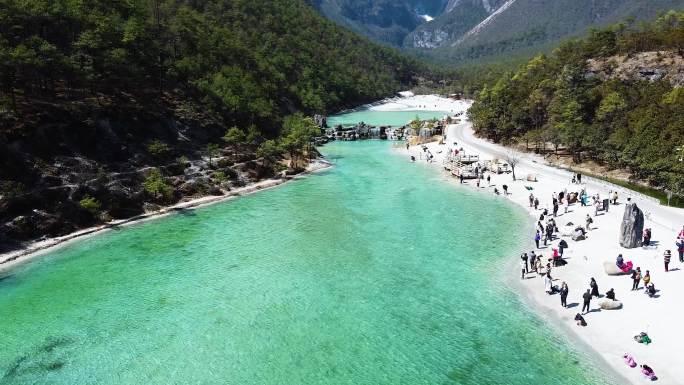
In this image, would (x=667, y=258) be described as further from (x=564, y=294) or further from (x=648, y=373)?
(x=648, y=373)

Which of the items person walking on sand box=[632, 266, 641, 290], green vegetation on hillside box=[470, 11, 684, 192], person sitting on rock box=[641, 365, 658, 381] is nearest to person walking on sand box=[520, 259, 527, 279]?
person walking on sand box=[632, 266, 641, 290]

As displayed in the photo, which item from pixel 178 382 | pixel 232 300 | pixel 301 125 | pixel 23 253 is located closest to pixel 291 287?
pixel 232 300

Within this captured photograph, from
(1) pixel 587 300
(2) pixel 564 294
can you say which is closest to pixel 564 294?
(2) pixel 564 294

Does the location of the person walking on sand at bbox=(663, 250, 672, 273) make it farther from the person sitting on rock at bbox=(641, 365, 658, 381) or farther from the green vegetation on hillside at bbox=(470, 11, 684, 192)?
the green vegetation on hillside at bbox=(470, 11, 684, 192)

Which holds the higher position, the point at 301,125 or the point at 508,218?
the point at 301,125

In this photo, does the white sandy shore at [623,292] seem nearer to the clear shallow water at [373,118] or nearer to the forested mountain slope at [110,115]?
the forested mountain slope at [110,115]

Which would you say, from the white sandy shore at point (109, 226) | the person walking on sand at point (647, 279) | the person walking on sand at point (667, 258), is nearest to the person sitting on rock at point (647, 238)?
the person walking on sand at point (667, 258)

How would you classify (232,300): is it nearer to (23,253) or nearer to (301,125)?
(23,253)
